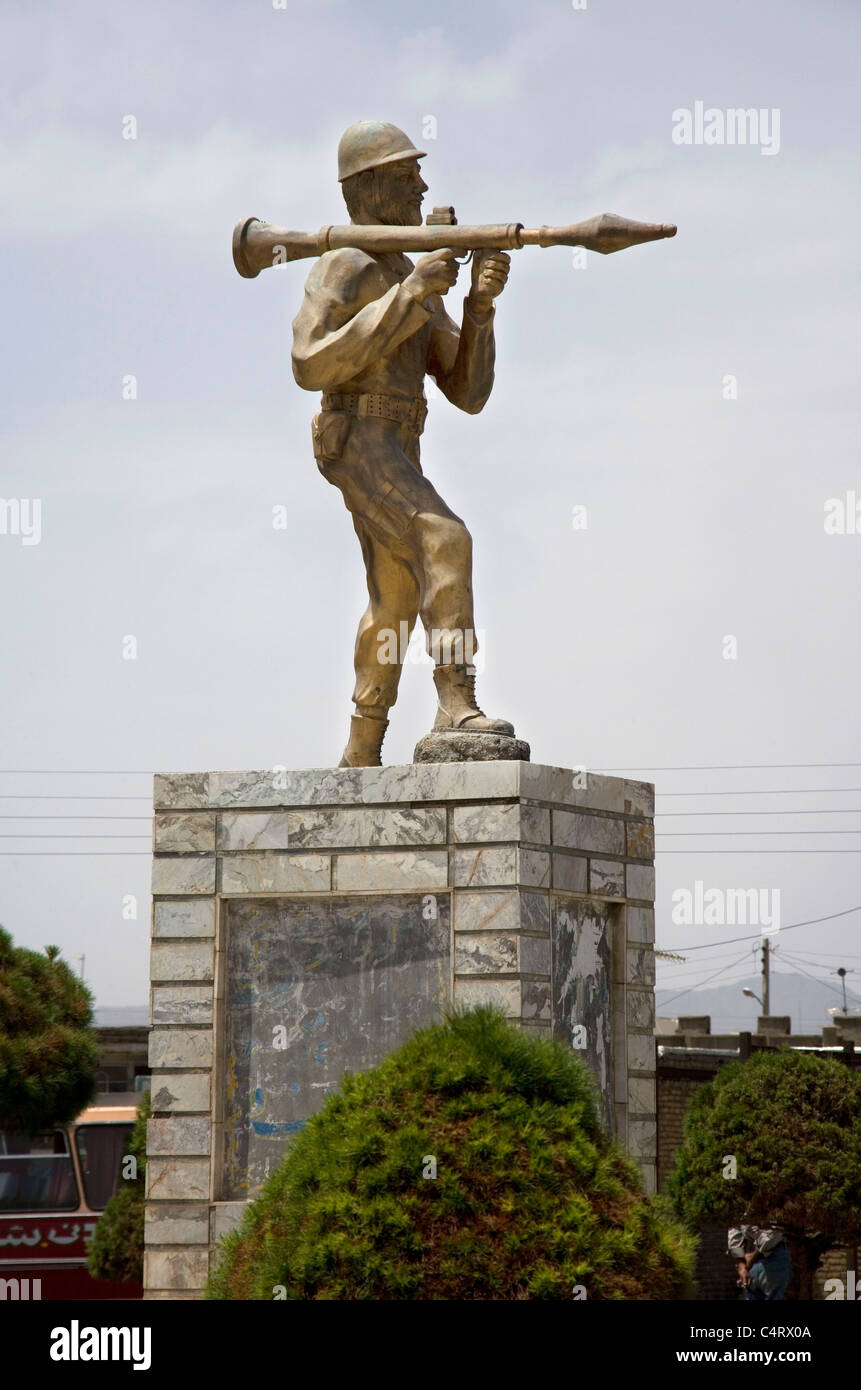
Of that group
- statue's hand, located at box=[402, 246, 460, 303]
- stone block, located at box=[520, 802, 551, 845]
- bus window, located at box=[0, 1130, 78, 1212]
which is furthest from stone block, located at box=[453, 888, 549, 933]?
bus window, located at box=[0, 1130, 78, 1212]

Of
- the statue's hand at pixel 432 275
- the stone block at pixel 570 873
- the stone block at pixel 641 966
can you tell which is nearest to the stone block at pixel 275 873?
the stone block at pixel 570 873

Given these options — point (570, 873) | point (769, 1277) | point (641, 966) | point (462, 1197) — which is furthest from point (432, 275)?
point (769, 1277)

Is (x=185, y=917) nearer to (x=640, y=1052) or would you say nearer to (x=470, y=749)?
(x=470, y=749)

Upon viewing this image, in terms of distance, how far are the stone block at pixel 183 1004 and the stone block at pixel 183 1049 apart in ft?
0.20

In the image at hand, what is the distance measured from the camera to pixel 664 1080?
24484 millimetres

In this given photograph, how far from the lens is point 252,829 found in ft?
31.2

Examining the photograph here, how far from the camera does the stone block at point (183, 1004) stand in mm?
9445

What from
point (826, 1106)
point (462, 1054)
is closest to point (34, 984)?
point (826, 1106)

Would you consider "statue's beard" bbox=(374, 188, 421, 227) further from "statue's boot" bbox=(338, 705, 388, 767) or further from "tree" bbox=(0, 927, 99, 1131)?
"tree" bbox=(0, 927, 99, 1131)

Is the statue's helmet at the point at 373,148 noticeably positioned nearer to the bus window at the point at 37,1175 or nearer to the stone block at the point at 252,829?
the stone block at the point at 252,829

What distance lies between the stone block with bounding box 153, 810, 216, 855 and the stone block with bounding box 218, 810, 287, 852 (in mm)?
64

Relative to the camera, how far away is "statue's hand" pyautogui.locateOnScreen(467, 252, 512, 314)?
9.66 m

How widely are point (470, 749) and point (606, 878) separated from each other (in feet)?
3.81
